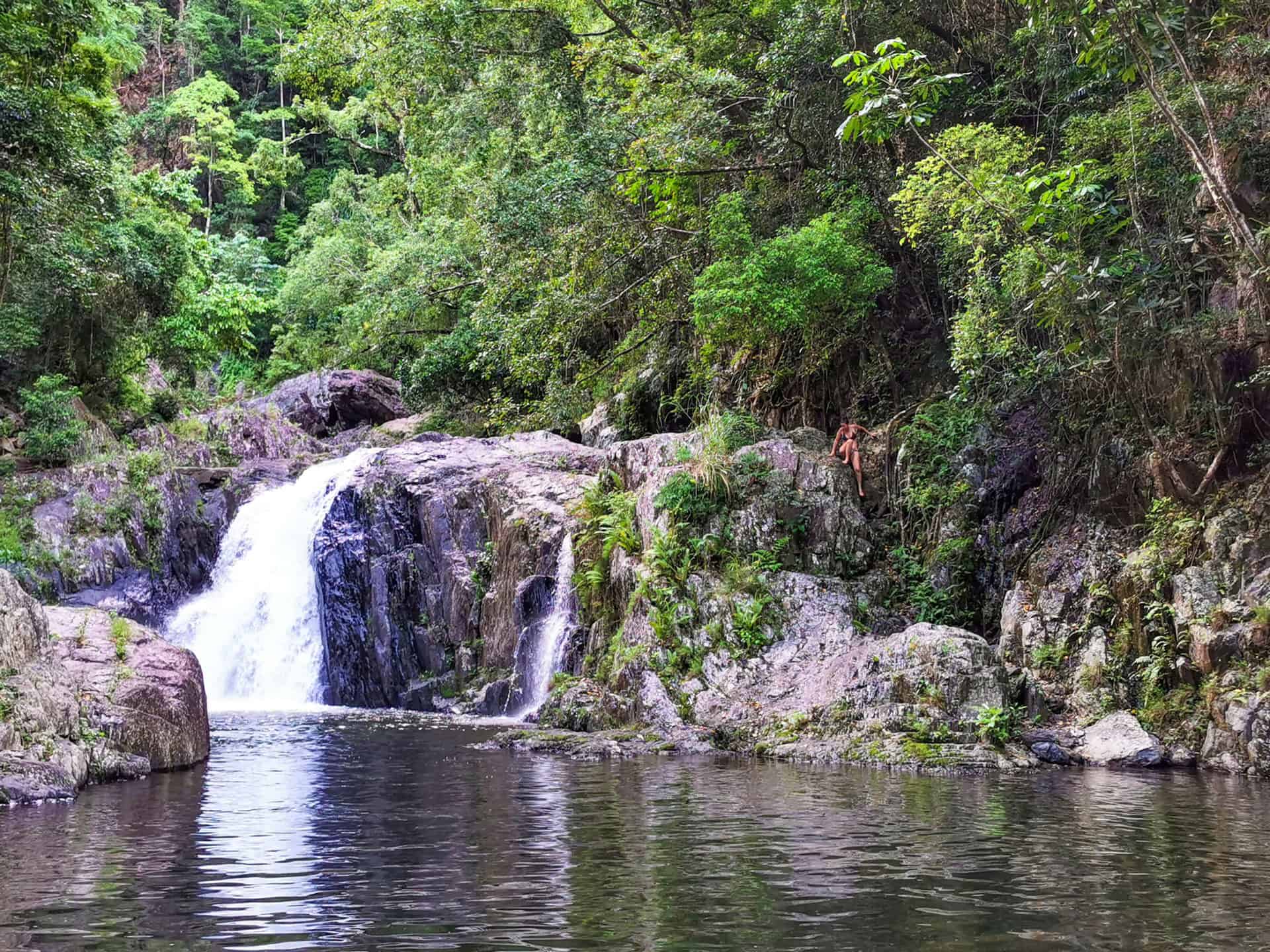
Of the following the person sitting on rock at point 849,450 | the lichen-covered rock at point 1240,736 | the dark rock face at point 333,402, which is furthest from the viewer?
the dark rock face at point 333,402

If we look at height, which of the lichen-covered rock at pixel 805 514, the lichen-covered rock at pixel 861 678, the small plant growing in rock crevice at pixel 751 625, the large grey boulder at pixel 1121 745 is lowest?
the large grey boulder at pixel 1121 745

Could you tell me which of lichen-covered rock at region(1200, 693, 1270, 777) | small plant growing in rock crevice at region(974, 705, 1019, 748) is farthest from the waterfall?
lichen-covered rock at region(1200, 693, 1270, 777)

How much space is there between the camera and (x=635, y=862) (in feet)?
21.6

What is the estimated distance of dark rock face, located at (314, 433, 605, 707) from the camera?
19.0 m

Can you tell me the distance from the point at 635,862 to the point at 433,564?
46.5 ft

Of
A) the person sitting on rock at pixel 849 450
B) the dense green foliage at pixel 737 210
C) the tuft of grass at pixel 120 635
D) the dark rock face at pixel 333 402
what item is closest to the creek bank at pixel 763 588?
the person sitting on rock at pixel 849 450

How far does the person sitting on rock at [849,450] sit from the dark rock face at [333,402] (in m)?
17.8

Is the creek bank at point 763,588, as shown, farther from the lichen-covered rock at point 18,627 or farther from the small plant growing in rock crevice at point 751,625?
the lichen-covered rock at point 18,627

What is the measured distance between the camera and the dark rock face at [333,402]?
31859mm

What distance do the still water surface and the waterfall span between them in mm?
6293

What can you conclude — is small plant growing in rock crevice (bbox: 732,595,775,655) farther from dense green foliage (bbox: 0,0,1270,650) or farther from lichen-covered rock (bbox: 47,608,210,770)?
lichen-covered rock (bbox: 47,608,210,770)

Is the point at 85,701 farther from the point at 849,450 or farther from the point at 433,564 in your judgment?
the point at 849,450

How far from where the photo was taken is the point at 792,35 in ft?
60.2

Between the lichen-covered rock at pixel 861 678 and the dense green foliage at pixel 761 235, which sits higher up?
the dense green foliage at pixel 761 235
